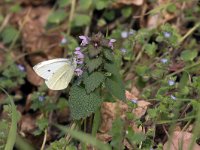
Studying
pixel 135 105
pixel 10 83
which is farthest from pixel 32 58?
pixel 135 105

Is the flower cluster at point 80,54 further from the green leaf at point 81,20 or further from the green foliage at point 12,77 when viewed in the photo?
the green leaf at point 81,20

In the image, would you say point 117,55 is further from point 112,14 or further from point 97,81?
point 112,14

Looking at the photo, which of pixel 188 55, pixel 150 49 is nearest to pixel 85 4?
pixel 150 49

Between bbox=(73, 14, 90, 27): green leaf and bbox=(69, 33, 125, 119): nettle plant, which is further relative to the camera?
bbox=(73, 14, 90, 27): green leaf

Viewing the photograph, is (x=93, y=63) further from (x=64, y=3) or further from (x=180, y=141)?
(x=64, y=3)

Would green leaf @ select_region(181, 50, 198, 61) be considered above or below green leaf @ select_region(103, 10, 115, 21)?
below

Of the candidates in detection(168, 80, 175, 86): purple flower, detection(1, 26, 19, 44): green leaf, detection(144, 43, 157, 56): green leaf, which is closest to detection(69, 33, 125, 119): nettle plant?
detection(168, 80, 175, 86): purple flower

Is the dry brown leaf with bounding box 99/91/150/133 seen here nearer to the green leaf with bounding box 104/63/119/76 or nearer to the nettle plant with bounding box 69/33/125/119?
the nettle plant with bounding box 69/33/125/119
